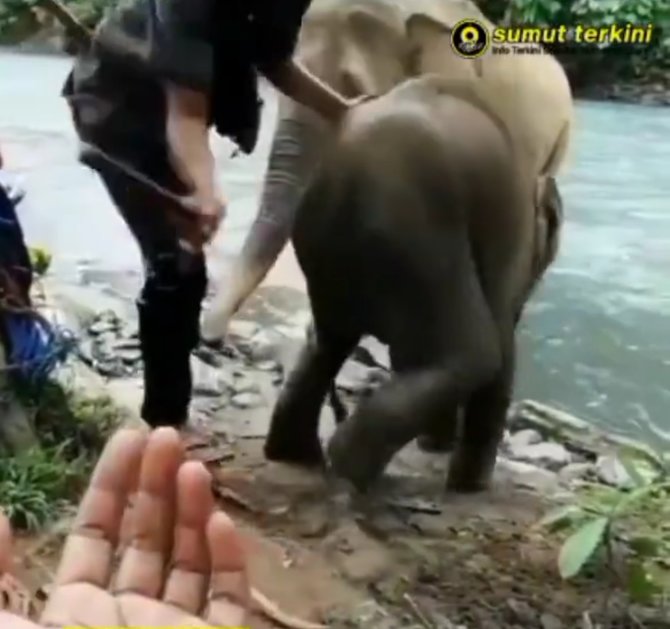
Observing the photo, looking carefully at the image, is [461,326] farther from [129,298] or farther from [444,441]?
[129,298]

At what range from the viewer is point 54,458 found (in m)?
0.96

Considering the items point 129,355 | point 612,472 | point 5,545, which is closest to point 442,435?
point 612,472

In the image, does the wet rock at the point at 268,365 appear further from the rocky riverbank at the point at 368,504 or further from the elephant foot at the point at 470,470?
the elephant foot at the point at 470,470

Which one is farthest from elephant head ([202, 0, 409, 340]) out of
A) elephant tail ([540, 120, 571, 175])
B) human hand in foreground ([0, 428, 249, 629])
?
human hand in foreground ([0, 428, 249, 629])

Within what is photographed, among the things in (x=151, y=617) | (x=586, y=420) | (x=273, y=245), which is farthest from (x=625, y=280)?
(x=151, y=617)

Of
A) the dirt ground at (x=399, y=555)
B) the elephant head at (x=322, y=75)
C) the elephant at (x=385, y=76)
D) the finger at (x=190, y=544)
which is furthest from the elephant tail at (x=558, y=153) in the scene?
the finger at (x=190, y=544)

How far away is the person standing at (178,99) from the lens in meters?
0.83

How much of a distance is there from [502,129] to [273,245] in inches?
6.4

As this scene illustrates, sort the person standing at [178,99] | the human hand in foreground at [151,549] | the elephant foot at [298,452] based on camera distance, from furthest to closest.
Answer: the elephant foot at [298,452], the person standing at [178,99], the human hand in foreground at [151,549]

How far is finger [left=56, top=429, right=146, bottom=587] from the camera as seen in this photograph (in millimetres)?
731

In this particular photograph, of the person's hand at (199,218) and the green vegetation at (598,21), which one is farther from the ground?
the green vegetation at (598,21)

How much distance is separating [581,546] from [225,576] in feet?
0.78

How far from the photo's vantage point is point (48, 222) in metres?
0.99

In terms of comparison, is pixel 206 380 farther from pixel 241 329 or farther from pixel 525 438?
pixel 525 438
